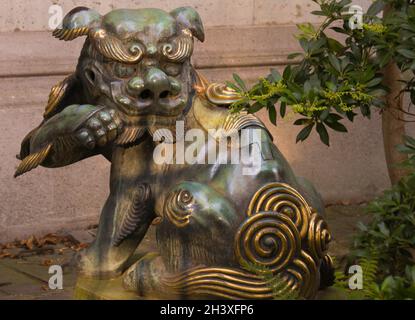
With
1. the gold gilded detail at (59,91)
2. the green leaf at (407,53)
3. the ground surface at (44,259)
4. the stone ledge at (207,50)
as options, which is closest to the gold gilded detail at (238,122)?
the gold gilded detail at (59,91)

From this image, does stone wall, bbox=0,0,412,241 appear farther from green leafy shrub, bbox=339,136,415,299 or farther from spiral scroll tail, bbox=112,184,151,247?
green leafy shrub, bbox=339,136,415,299

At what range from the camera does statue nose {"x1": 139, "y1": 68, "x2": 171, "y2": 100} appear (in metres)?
3.66

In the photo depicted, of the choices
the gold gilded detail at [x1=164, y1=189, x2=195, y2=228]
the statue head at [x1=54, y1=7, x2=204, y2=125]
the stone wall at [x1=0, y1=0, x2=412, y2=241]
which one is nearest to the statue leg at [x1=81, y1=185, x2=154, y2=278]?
the gold gilded detail at [x1=164, y1=189, x2=195, y2=228]

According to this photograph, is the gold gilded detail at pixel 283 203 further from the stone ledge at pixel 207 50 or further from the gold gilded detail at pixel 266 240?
the stone ledge at pixel 207 50

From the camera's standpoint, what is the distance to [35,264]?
6.60m

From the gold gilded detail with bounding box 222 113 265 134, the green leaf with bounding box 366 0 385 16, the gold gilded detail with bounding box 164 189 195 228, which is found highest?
the green leaf with bounding box 366 0 385 16

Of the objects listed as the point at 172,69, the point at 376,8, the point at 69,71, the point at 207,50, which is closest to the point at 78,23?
the point at 172,69

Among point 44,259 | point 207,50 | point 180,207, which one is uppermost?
point 207,50

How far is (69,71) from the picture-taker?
7172 millimetres

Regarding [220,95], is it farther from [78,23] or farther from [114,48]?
[78,23]

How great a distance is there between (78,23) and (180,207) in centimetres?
77

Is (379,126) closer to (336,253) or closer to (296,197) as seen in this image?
(336,253)

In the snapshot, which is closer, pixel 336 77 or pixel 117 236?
pixel 117 236

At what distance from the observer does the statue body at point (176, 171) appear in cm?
363
